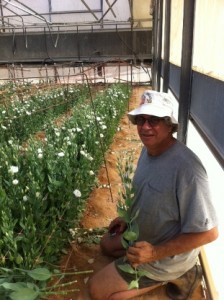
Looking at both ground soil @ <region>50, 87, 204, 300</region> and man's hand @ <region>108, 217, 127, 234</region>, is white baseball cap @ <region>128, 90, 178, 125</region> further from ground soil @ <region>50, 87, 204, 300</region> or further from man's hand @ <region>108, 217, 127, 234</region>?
A: ground soil @ <region>50, 87, 204, 300</region>

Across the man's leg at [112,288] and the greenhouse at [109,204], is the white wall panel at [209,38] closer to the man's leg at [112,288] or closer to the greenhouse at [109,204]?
the greenhouse at [109,204]

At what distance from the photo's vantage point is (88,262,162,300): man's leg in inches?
80.0

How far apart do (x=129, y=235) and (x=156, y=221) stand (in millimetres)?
A: 364

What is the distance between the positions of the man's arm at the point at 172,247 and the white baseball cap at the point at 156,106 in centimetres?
62

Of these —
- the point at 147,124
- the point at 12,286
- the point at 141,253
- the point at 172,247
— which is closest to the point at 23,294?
the point at 12,286

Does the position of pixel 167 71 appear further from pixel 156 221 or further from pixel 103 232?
pixel 156 221

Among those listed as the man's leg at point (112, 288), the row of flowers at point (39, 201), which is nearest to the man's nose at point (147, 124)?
the row of flowers at point (39, 201)

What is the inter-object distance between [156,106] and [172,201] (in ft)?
1.75

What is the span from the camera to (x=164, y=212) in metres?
1.84

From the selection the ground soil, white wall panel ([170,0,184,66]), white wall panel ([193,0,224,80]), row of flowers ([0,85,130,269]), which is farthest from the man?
white wall panel ([170,0,184,66])

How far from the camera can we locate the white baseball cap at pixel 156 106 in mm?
1699

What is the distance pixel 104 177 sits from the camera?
13.6ft

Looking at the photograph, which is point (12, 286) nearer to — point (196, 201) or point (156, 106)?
point (196, 201)

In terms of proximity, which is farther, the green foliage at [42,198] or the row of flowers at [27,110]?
the row of flowers at [27,110]
